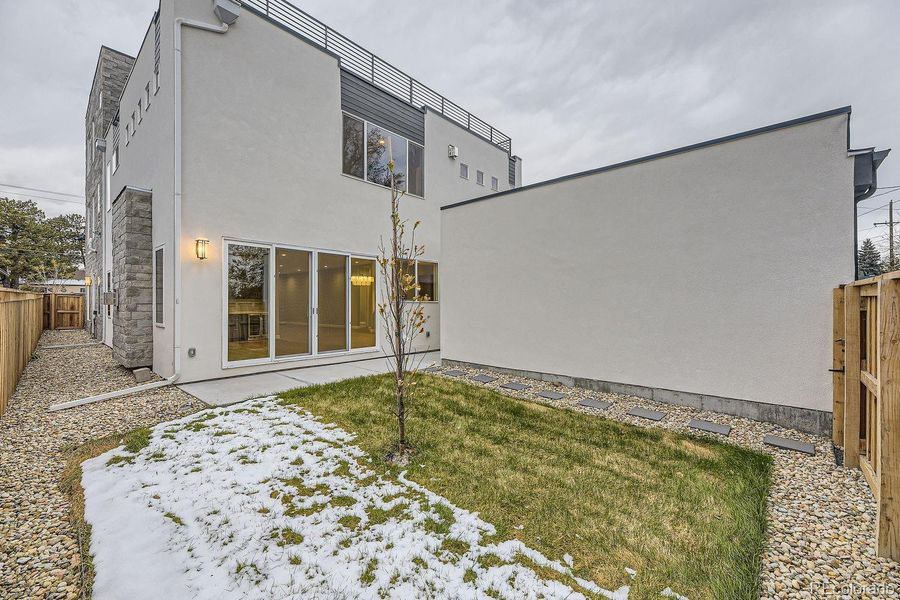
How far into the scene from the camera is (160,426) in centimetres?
387

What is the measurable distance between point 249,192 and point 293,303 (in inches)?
82.2

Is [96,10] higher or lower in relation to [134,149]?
higher

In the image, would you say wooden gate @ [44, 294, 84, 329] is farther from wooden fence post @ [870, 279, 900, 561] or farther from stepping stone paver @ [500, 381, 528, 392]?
wooden fence post @ [870, 279, 900, 561]

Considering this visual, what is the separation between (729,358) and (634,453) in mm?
2191

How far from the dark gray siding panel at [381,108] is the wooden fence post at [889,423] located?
8573mm

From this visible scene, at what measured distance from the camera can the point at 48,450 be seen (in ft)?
11.0

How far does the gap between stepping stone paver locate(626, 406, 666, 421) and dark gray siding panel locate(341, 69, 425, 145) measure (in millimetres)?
7886

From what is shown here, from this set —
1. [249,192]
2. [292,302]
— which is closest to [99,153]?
[249,192]

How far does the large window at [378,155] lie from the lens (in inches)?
314

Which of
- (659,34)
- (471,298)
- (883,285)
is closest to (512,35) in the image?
(659,34)

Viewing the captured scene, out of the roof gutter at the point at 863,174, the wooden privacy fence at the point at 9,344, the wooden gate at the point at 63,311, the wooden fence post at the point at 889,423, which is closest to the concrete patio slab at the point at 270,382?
the wooden privacy fence at the point at 9,344

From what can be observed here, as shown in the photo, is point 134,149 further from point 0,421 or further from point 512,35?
point 512,35

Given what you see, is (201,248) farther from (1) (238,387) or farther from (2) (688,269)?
(2) (688,269)

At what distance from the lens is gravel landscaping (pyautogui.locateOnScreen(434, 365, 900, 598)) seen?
68.1 inches
